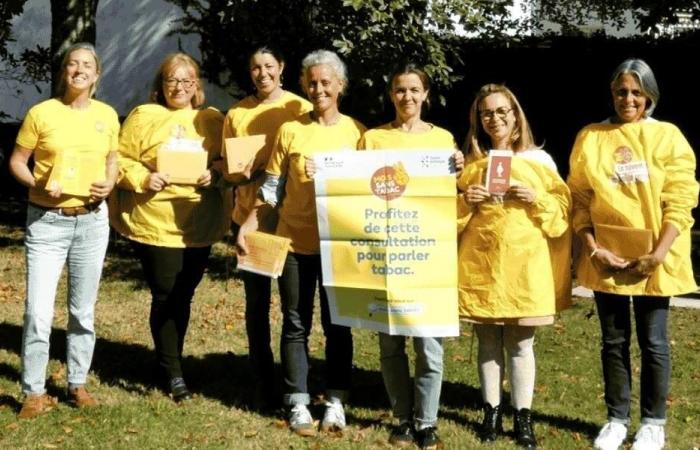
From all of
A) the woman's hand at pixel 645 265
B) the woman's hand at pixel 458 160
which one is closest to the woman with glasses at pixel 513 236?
the woman's hand at pixel 458 160

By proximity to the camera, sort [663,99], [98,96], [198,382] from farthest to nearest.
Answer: [98,96] → [663,99] → [198,382]

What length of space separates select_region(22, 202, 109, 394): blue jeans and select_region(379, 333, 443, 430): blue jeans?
5.84 feet

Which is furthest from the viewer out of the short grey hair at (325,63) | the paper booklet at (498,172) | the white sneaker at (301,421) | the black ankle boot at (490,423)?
the white sneaker at (301,421)

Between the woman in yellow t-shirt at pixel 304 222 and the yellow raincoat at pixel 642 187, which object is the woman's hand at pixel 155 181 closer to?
the woman in yellow t-shirt at pixel 304 222

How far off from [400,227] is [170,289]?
1741 millimetres

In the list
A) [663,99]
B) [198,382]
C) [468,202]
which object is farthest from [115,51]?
[468,202]

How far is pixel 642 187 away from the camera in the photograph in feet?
16.2

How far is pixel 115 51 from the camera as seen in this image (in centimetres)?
1827

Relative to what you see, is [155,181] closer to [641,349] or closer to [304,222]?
[304,222]

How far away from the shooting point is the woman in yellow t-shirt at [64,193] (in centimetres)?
541

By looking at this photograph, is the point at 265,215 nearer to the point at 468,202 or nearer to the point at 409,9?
the point at 468,202

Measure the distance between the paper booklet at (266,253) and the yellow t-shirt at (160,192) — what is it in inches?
28.0

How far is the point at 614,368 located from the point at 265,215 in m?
2.07

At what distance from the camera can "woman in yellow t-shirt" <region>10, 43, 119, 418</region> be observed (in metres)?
Answer: 5.41
